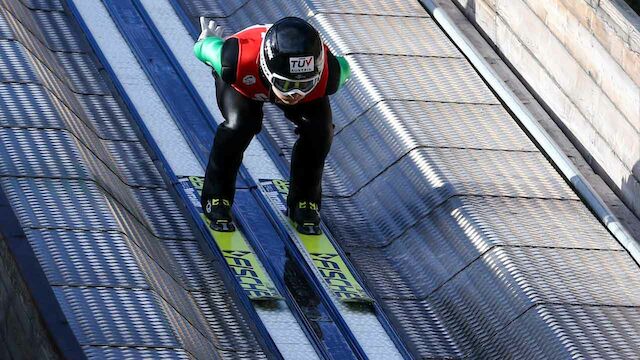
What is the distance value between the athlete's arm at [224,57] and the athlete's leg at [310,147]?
0.44m

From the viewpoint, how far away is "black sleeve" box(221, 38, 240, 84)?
873 cm

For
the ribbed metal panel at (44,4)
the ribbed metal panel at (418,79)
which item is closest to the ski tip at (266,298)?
the ribbed metal panel at (418,79)

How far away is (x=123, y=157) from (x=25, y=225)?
5.69 ft

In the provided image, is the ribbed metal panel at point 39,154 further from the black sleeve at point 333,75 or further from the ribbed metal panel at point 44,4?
the ribbed metal panel at point 44,4

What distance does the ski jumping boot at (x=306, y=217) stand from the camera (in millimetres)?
9453

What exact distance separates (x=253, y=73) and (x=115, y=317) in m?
1.62

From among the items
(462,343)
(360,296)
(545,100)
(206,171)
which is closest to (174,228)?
(206,171)

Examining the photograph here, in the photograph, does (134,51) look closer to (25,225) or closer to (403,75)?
(403,75)

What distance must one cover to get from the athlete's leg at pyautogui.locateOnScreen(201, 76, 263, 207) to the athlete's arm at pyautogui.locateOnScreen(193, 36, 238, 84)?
0.54 ft

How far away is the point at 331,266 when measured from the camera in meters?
9.33

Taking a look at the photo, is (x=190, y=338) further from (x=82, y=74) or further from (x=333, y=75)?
(x=82, y=74)

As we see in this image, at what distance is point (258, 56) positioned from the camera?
8695 millimetres

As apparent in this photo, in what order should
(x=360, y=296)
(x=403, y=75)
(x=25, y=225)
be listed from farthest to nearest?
1. (x=403, y=75)
2. (x=360, y=296)
3. (x=25, y=225)

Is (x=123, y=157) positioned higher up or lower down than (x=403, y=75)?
lower down
